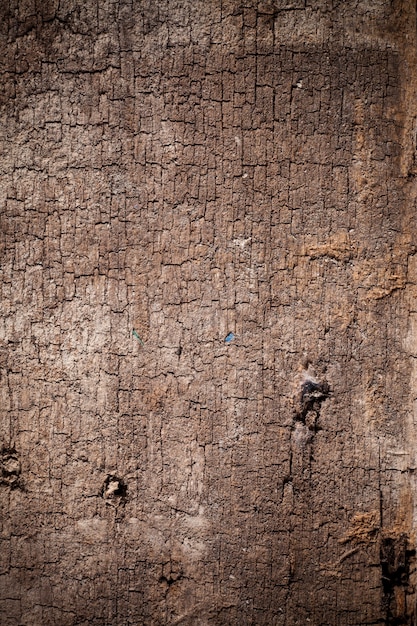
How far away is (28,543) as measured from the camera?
2041 mm

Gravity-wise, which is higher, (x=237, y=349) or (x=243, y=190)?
(x=243, y=190)

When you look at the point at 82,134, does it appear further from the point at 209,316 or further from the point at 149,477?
the point at 149,477

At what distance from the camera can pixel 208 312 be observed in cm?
202

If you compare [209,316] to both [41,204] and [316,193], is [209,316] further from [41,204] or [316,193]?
[41,204]

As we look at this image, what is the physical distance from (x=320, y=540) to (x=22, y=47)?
2.32 meters

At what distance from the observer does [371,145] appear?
1999 millimetres

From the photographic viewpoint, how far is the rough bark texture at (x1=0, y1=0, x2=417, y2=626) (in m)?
1.98

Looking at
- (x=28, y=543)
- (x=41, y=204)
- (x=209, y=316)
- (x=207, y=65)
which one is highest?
(x=207, y=65)

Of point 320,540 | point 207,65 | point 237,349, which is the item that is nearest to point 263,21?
point 207,65

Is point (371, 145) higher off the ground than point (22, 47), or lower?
lower

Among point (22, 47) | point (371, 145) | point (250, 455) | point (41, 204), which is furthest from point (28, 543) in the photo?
point (371, 145)

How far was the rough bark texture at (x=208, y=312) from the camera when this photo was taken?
6.51 ft

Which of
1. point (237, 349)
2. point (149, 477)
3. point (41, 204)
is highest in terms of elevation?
point (41, 204)

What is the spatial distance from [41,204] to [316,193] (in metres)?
1.11
